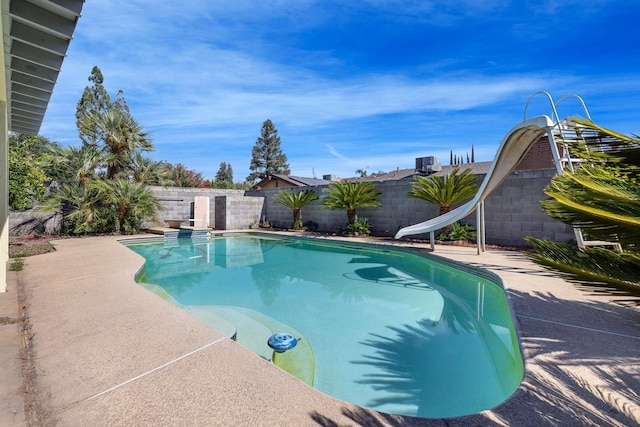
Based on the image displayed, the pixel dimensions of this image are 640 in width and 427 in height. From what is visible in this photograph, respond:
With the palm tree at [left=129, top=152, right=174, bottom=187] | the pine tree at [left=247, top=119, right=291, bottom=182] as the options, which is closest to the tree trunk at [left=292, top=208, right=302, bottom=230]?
the palm tree at [left=129, top=152, right=174, bottom=187]

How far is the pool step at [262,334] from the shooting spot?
10.2ft

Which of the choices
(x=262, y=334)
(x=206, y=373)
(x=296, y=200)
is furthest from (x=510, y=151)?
(x=296, y=200)

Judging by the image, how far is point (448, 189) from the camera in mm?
9633

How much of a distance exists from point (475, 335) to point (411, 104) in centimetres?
1379

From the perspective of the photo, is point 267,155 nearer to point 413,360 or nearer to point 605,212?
point 413,360

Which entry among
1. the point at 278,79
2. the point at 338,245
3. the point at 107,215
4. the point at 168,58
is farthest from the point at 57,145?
the point at 338,245

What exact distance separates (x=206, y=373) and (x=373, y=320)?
266cm

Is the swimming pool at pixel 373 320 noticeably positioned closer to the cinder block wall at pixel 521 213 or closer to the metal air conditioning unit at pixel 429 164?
the cinder block wall at pixel 521 213

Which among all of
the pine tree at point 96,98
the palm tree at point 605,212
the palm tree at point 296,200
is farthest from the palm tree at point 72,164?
the pine tree at point 96,98

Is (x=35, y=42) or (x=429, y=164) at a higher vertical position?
(x=429, y=164)

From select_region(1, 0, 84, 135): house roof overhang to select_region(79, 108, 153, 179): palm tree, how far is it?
8.59m

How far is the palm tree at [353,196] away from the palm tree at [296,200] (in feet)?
5.60

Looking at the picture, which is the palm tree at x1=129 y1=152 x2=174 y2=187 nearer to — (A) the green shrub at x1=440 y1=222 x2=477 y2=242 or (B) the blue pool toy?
(A) the green shrub at x1=440 y1=222 x2=477 y2=242

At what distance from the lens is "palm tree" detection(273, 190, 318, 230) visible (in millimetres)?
14156
